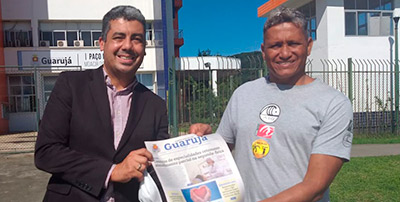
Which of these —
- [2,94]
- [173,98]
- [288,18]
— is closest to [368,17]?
[173,98]

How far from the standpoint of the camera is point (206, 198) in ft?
5.40

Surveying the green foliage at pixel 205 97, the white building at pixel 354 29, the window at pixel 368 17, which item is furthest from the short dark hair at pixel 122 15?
the window at pixel 368 17

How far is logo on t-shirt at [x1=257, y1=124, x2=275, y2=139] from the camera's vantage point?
182 centimetres

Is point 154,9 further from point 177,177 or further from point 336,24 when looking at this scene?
point 177,177

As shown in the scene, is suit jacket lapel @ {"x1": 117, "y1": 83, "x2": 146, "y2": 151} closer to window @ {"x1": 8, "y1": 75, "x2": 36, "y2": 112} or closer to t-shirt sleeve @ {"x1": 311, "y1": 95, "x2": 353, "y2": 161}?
t-shirt sleeve @ {"x1": 311, "y1": 95, "x2": 353, "y2": 161}

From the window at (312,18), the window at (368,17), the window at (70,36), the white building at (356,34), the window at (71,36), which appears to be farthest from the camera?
the window at (71,36)

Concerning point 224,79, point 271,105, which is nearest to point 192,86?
point 224,79

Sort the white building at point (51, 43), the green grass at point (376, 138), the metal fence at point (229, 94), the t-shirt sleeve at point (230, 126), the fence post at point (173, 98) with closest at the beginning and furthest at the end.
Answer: the t-shirt sleeve at point (230, 126), the fence post at point (173, 98), the metal fence at point (229, 94), the green grass at point (376, 138), the white building at point (51, 43)

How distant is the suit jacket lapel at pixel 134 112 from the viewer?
73.2 inches

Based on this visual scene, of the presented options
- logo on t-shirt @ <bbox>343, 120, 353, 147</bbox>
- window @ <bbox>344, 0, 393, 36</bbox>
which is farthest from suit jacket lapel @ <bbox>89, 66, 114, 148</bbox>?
window @ <bbox>344, 0, 393, 36</bbox>

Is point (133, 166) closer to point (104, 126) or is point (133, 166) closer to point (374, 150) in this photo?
point (104, 126)

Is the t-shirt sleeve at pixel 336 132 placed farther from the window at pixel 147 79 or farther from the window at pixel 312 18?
the window at pixel 147 79

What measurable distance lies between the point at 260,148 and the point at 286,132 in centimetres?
16

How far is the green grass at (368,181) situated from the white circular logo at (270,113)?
147 inches
